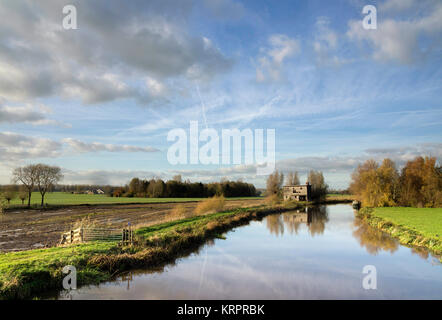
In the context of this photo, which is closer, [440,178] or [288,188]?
[440,178]

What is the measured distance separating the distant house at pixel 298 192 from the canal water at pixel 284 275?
55342 millimetres

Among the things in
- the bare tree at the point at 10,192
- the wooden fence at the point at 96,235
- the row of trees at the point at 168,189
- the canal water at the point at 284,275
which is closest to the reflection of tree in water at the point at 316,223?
the canal water at the point at 284,275

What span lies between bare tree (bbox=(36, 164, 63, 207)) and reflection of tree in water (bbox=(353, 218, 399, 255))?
49257 mm

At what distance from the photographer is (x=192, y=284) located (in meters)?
10.6

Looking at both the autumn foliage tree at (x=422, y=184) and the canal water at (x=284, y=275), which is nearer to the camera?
the canal water at (x=284, y=275)

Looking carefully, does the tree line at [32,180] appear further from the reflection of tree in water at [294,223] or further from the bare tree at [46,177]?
the reflection of tree in water at [294,223]

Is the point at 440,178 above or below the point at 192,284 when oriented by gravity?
above

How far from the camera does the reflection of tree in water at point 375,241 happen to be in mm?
17500

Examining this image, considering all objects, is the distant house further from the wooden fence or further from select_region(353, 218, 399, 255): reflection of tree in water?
the wooden fence

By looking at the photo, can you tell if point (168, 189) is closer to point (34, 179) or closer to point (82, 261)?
point (34, 179)
